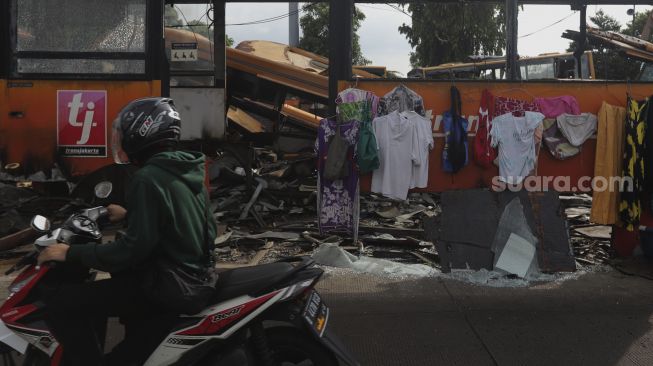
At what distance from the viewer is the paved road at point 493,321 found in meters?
4.02

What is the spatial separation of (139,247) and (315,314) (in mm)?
874

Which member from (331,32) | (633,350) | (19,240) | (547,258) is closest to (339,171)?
(331,32)

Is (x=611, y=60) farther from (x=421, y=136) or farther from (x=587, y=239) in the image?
(x=421, y=136)

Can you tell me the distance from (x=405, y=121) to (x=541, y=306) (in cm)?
246

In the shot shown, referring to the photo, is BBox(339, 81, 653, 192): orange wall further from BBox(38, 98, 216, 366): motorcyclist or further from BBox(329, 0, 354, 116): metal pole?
BBox(38, 98, 216, 366): motorcyclist

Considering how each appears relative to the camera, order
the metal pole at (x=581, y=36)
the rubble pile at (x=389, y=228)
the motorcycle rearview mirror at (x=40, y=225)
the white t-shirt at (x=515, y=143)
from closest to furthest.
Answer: the motorcycle rearview mirror at (x=40, y=225) → the rubble pile at (x=389, y=228) → the white t-shirt at (x=515, y=143) → the metal pole at (x=581, y=36)

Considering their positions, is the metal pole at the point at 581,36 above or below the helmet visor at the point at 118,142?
above

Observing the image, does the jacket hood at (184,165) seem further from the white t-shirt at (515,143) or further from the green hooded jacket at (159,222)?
the white t-shirt at (515,143)

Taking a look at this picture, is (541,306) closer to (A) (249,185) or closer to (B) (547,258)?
(B) (547,258)

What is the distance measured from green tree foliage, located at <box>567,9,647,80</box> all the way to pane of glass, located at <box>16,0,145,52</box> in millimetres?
5873

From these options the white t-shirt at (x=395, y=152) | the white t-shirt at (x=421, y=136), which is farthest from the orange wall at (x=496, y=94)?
the white t-shirt at (x=395, y=152)

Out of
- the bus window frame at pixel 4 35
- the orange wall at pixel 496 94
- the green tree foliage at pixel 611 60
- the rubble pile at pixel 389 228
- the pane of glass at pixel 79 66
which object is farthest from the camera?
the green tree foliage at pixel 611 60

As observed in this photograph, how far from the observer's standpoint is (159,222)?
2.56m

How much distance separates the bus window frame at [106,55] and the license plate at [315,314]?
439 cm
